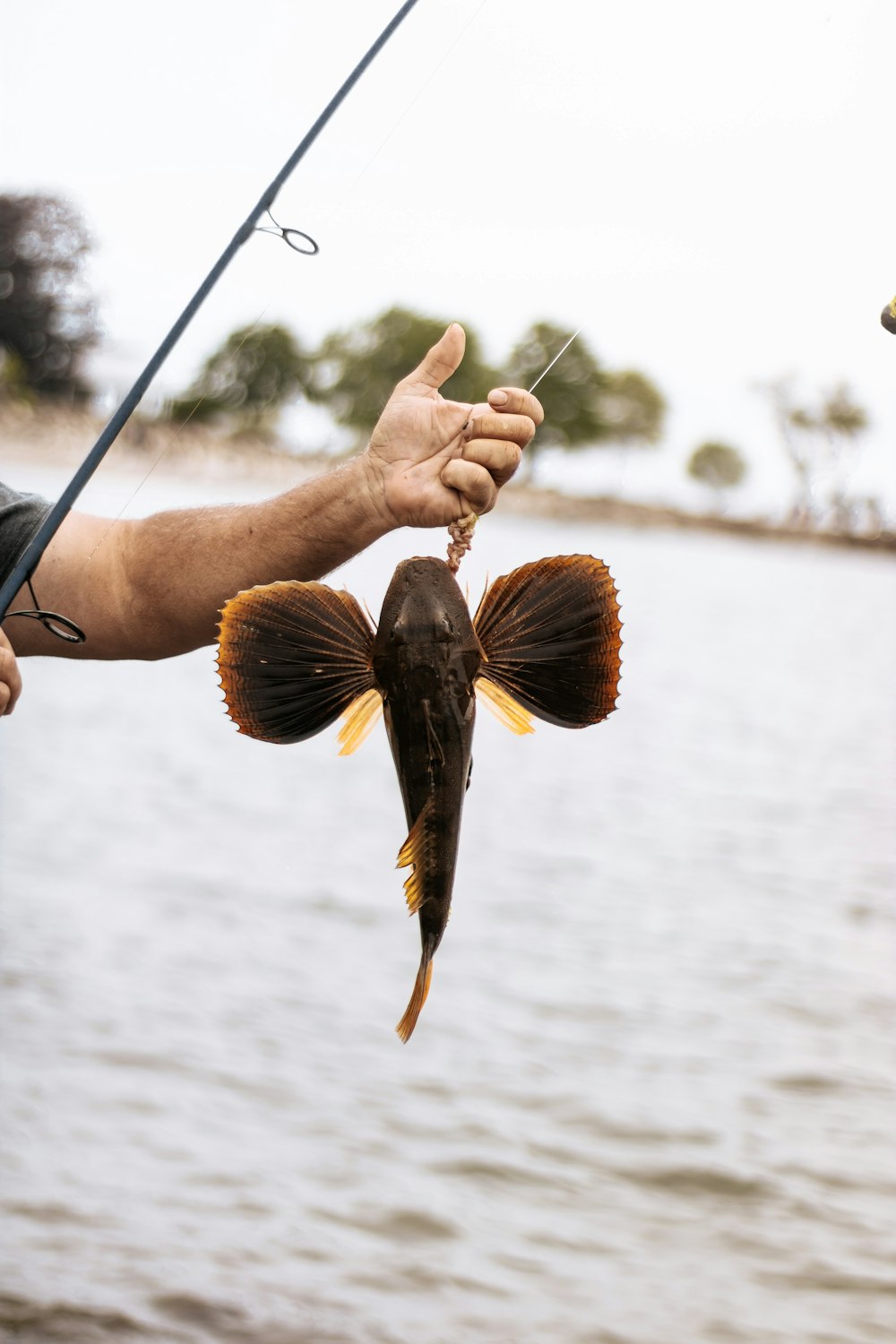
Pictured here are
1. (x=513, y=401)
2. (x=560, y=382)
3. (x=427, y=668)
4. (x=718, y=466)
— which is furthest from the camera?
(x=718, y=466)

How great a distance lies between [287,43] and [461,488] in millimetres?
1040

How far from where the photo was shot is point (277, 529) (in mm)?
2539

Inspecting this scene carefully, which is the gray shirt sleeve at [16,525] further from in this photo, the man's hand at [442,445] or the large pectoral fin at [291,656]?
the large pectoral fin at [291,656]

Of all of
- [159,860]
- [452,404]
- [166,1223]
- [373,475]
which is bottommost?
[159,860]

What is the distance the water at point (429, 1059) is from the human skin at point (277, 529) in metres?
0.54

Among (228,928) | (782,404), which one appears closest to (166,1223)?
(228,928)

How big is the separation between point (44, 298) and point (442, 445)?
9.72 feet

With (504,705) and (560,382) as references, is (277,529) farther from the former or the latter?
(560,382)

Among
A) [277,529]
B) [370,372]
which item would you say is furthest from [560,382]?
[277,529]

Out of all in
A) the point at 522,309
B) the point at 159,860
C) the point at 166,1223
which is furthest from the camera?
the point at 159,860

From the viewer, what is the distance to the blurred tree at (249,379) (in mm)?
2551

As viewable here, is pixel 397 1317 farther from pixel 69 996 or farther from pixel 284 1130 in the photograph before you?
pixel 69 996

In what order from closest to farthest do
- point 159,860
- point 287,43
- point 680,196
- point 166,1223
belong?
point 680,196, point 287,43, point 166,1223, point 159,860

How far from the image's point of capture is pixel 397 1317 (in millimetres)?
5664
